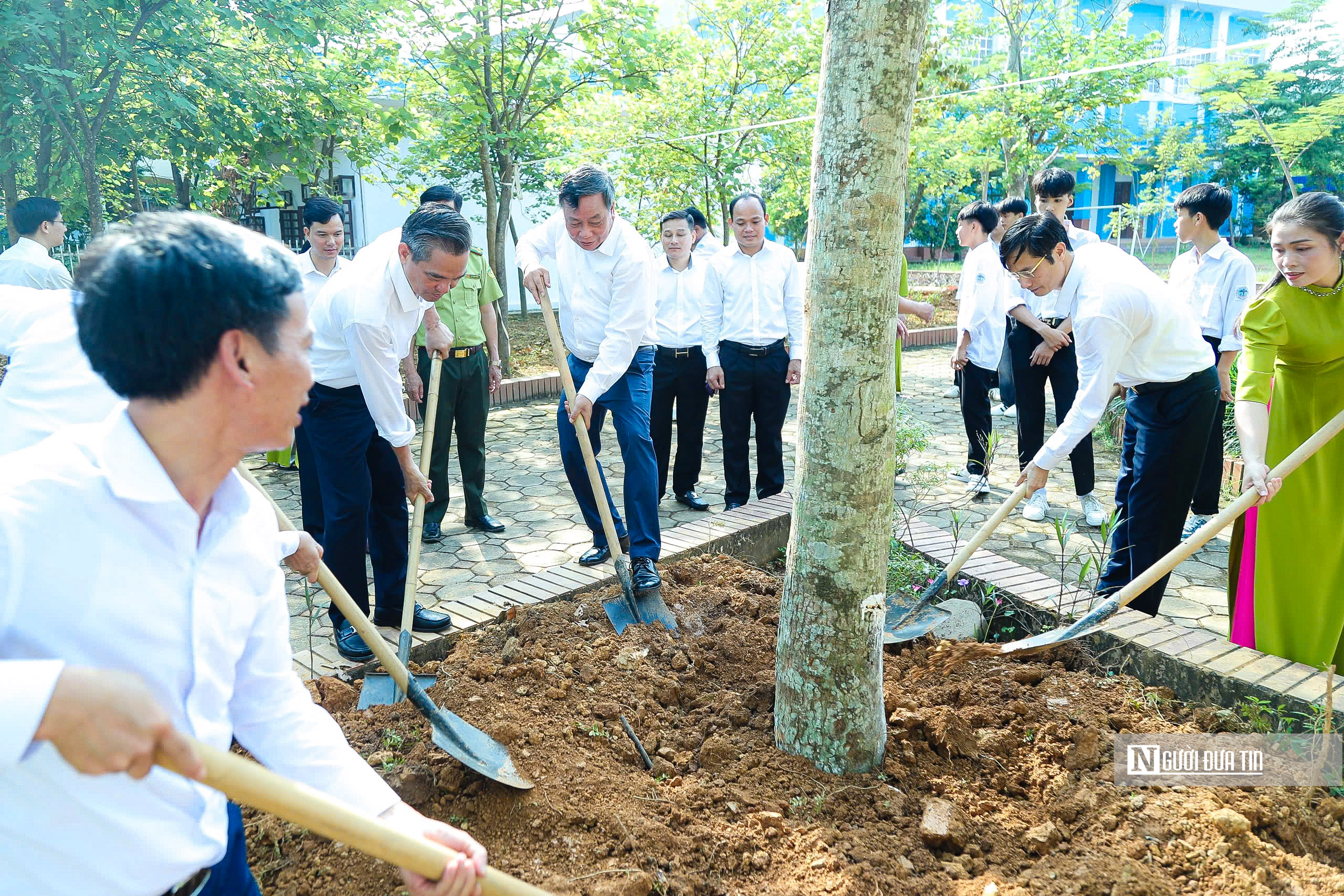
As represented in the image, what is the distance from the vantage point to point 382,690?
3.00m

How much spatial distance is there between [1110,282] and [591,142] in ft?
33.1

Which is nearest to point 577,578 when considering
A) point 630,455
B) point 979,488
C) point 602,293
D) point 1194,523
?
point 630,455

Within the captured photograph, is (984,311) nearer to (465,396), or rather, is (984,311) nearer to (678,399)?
(678,399)

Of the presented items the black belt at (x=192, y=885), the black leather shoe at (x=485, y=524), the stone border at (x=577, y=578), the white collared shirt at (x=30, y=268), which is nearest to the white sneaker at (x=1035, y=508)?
the stone border at (x=577, y=578)

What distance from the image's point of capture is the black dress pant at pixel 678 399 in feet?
19.9

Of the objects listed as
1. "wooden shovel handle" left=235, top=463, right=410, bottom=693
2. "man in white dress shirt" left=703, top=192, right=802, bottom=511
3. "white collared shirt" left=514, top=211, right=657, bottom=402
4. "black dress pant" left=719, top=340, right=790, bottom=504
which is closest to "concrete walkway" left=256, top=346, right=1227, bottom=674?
"black dress pant" left=719, top=340, right=790, bottom=504

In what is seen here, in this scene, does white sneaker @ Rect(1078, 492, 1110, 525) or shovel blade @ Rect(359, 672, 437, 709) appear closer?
shovel blade @ Rect(359, 672, 437, 709)

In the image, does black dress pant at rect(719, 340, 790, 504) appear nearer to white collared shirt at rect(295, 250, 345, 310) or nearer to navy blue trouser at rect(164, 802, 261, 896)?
white collared shirt at rect(295, 250, 345, 310)

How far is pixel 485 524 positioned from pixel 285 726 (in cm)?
419

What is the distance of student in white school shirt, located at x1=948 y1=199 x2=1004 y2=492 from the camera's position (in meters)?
6.49

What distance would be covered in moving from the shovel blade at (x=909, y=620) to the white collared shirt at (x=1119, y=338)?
2.48 feet

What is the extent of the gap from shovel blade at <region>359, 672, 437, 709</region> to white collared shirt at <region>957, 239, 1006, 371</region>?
482 cm

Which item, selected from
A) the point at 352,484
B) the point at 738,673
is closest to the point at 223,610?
the point at 738,673

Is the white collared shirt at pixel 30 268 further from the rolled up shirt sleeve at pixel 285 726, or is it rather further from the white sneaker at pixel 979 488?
the white sneaker at pixel 979 488
